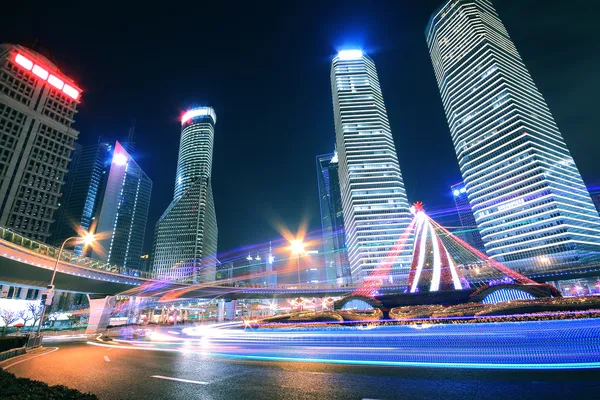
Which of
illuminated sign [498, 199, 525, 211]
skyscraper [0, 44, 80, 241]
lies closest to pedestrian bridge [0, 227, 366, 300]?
skyscraper [0, 44, 80, 241]

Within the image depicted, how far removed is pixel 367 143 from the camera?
16938 centimetres

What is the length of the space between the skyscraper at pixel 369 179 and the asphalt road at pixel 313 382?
5485 inches

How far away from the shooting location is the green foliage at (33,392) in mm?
6242

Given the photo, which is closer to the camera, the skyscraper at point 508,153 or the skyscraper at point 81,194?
the skyscraper at point 508,153

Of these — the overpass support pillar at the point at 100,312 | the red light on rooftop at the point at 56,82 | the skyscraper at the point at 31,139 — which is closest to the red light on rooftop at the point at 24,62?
the skyscraper at the point at 31,139

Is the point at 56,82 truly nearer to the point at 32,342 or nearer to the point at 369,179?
the point at 32,342

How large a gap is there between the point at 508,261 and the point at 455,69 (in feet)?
406

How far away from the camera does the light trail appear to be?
1013 centimetres

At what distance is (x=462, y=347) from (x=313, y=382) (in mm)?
7733

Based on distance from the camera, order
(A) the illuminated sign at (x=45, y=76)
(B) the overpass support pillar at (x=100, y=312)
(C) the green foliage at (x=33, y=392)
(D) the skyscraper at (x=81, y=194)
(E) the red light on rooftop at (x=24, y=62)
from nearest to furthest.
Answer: (C) the green foliage at (x=33, y=392) → (B) the overpass support pillar at (x=100, y=312) → (E) the red light on rooftop at (x=24, y=62) → (A) the illuminated sign at (x=45, y=76) → (D) the skyscraper at (x=81, y=194)

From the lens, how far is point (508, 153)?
151 meters

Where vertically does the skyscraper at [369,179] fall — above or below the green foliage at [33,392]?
above

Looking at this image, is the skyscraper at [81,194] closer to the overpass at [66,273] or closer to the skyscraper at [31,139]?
the skyscraper at [31,139]

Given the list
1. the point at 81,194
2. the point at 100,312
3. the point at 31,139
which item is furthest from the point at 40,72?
the point at 81,194
